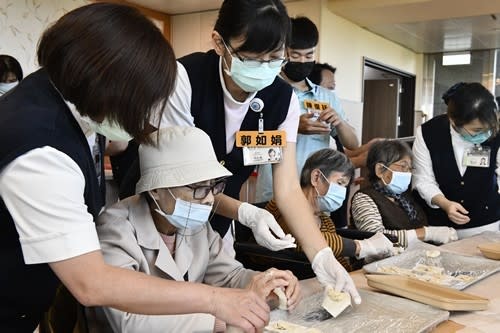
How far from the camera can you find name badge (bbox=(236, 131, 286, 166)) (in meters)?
1.50

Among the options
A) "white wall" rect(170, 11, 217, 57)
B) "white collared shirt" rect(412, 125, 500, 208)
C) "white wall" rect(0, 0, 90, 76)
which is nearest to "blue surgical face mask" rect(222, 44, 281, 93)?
"white collared shirt" rect(412, 125, 500, 208)

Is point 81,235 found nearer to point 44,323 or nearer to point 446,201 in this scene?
point 44,323

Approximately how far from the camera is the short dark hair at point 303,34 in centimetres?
214

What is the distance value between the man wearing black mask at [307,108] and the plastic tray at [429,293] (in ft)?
3.30

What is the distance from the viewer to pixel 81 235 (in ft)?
2.53

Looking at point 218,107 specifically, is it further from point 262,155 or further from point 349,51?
point 349,51

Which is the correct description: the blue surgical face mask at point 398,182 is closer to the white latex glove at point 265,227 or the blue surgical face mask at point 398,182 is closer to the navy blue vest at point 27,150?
the white latex glove at point 265,227

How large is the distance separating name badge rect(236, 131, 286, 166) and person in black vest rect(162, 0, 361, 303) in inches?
0.7

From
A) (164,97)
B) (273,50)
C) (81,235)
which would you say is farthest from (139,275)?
(273,50)

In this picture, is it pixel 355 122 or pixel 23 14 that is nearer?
pixel 23 14

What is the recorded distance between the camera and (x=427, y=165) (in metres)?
2.34

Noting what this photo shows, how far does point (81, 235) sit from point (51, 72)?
28cm

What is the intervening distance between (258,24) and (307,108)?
1.13 meters

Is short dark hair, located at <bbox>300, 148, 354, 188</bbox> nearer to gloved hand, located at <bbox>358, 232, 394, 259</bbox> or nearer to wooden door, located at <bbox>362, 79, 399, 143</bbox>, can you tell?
gloved hand, located at <bbox>358, 232, 394, 259</bbox>
